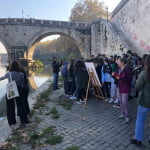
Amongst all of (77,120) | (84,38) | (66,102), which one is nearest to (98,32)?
(84,38)

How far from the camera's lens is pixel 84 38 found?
80.6 ft

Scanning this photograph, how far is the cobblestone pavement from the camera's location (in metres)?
3.31

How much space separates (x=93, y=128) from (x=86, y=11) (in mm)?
34431

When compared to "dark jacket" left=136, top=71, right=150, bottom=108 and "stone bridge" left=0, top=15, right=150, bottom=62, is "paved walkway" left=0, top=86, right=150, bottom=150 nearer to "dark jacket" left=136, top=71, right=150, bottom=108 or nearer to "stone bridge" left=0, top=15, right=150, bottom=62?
"dark jacket" left=136, top=71, right=150, bottom=108

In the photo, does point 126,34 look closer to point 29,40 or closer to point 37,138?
point 37,138

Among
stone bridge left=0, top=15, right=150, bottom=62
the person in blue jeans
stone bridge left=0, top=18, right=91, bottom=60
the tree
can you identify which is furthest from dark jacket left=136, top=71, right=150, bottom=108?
the tree

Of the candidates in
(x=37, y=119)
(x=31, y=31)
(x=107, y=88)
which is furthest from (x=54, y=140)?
(x=31, y=31)

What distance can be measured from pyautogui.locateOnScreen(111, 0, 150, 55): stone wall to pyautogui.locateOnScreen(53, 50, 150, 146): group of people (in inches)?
136

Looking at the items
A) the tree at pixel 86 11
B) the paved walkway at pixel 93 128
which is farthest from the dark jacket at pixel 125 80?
the tree at pixel 86 11

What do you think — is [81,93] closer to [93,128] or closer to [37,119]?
[37,119]

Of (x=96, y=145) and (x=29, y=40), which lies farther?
(x=29, y=40)

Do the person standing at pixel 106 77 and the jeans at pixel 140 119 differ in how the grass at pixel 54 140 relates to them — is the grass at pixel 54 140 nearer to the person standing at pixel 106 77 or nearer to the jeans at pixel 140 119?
the jeans at pixel 140 119

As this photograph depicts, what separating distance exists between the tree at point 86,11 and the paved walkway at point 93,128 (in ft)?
102

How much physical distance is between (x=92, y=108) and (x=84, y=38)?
1981 centimetres
